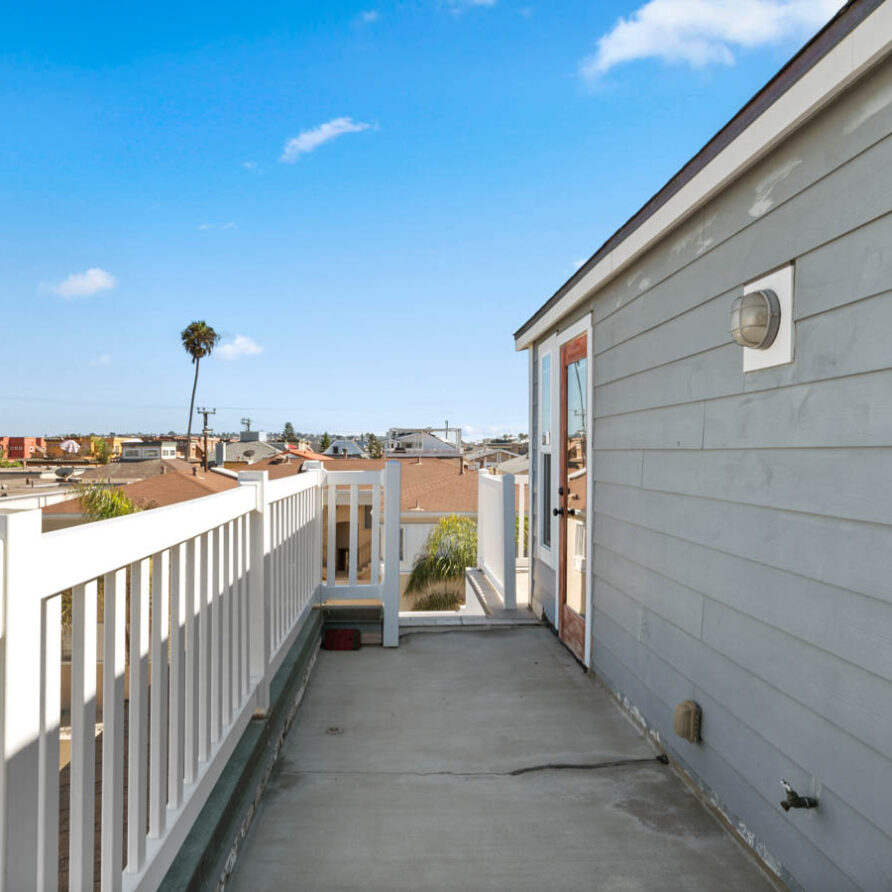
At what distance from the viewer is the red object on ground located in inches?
151

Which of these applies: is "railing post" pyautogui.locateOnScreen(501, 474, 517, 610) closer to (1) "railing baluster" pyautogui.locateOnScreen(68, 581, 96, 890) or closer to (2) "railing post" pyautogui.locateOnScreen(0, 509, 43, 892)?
(1) "railing baluster" pyautogui.locateOnScreen(68, 581, 96, 890)

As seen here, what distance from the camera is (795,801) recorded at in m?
1.64

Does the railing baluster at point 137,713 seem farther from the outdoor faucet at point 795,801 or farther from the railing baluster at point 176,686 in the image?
the outdoor faucet at point 795,801

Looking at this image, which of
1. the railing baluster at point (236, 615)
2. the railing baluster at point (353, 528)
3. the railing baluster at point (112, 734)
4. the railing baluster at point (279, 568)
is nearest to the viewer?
the railing baluster at point (112, 734)

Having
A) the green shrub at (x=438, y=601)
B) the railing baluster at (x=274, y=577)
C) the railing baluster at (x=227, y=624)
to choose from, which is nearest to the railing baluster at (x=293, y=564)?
the railing baluster at (x=274, y=577)

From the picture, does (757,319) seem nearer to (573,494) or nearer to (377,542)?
(573,494)

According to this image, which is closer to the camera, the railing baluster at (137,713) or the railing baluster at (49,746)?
the railing baluster at (49,746)

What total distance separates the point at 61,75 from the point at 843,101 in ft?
47.5

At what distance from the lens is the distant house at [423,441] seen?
4044 cm

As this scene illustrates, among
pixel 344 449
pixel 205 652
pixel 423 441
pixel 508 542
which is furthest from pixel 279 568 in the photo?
pixel 344 449

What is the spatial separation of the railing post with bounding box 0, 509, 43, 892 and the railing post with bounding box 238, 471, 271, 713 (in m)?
1.46

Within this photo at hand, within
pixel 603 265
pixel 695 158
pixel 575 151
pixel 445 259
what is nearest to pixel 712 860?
pixel 695 158

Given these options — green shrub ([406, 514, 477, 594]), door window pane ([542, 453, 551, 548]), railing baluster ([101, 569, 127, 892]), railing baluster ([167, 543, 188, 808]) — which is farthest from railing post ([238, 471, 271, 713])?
green shrub ([406, 514, 477, 594])

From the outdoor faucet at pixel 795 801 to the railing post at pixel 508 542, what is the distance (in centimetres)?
304
